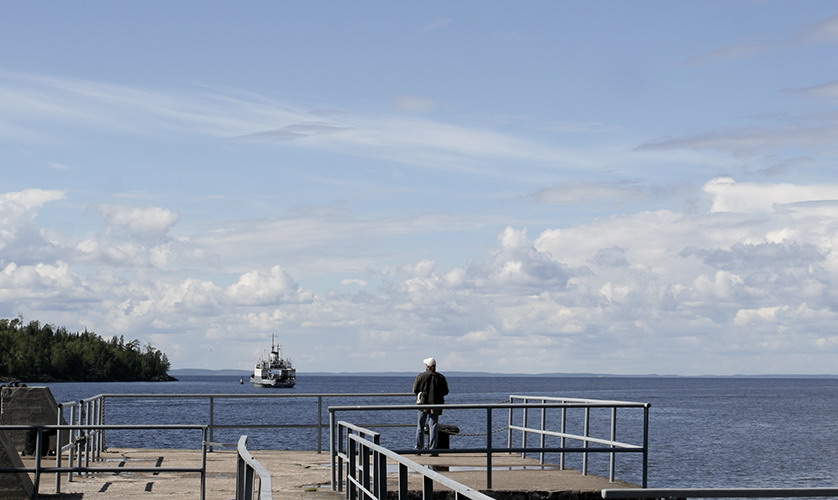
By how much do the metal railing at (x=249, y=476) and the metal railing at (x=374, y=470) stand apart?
102 centimetres

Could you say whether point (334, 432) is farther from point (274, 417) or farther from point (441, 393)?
point (274, 417)

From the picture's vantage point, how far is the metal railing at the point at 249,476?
7.23 m

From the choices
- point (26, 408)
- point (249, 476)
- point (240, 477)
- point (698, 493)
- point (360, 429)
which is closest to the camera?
point (698, 493)

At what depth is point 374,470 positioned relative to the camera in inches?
480

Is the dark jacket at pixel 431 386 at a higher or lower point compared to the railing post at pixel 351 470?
higher

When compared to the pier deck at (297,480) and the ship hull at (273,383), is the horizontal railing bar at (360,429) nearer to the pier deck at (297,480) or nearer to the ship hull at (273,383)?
the pier deck at (297,480)

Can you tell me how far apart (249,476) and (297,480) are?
28.8 feet

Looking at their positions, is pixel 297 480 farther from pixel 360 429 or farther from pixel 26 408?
pixel 26 408

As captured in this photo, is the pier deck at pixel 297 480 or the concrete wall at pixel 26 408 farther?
the concrete wall at pixel 26 408

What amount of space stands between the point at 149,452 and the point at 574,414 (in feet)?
250

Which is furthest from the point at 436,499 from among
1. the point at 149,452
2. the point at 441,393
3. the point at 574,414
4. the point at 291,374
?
the point at 291,374

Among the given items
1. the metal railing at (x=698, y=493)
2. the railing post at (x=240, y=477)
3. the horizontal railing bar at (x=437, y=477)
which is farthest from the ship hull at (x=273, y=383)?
the metal railing at (x=698, y=493)

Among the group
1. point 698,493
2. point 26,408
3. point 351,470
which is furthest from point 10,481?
point 698,493

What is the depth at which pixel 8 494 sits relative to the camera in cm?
1489
